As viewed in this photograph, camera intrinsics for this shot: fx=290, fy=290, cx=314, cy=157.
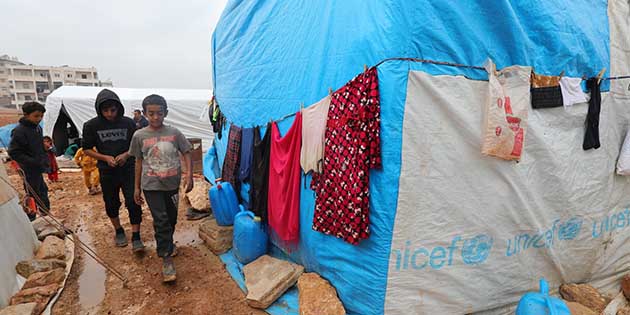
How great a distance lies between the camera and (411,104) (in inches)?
75.4

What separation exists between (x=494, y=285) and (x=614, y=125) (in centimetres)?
199

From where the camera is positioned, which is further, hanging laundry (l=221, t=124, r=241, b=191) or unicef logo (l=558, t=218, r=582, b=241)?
hanging laundry (l=221, t=124, r=241, b=191)

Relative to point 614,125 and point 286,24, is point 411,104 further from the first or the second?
point 614,125

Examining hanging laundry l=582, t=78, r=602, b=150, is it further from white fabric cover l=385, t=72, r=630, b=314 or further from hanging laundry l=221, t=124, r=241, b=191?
hanging laundry l=221, t=124, r=241, b=191

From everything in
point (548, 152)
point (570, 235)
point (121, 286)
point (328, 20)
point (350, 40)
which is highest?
point (328, 20)

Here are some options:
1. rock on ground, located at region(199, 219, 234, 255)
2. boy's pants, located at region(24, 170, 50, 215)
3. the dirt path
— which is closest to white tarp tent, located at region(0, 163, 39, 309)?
the dirt path

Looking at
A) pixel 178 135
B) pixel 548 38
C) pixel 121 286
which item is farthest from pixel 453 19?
pixel 121 286

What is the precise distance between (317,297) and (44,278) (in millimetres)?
2557

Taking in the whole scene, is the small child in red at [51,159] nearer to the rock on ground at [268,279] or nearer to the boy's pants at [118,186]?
the boy's pants at [118,186]

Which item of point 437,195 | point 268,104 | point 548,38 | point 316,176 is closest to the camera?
point 437,195

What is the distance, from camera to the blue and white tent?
6.41 ft

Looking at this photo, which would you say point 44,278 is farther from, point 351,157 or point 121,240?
point 351,157

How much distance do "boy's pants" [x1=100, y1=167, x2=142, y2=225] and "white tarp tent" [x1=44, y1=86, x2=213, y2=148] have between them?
24.0ft

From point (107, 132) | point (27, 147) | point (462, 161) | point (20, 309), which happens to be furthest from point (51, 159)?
point (462, 161)
